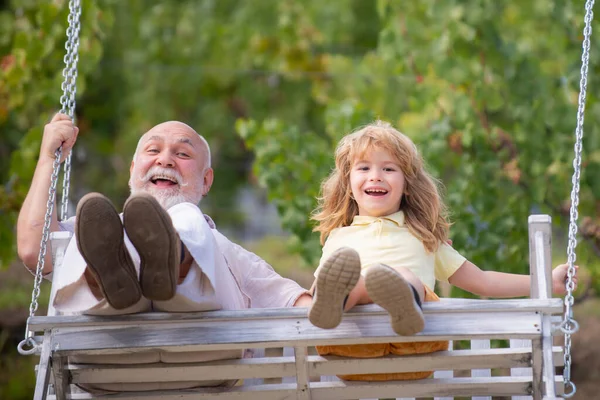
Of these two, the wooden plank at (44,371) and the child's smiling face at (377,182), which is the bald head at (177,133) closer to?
the child's smiling face at (377,182)

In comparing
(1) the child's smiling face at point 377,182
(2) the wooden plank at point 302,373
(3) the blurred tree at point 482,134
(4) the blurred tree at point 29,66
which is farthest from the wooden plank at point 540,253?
(4) the blurred tree at point 29,66

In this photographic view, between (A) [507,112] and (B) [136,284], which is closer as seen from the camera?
(B) [136,284]

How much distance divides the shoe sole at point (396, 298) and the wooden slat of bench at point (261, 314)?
95mm

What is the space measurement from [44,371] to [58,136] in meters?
1.01

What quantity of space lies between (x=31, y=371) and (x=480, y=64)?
13.3 ft

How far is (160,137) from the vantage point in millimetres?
3586

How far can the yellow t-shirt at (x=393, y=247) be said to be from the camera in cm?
340

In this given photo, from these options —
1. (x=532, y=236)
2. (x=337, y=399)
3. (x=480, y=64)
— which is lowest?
(x=337, y=399)

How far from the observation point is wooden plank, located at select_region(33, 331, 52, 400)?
114 inches

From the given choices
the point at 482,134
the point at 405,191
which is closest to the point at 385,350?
the point at 405,191

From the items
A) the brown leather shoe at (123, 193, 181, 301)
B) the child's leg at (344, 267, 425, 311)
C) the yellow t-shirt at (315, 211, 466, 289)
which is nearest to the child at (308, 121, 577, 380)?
the yellow t-shirt at (315, 211, 466, 289)

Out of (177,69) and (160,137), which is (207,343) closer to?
(160,137)

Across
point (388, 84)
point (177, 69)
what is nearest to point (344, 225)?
point (388, 84)

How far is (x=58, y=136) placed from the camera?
359 centimetres
